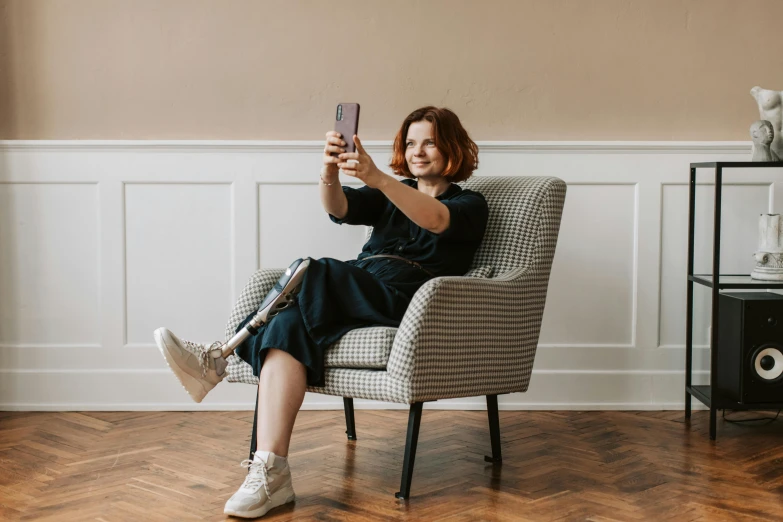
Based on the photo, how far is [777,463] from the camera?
2.34m

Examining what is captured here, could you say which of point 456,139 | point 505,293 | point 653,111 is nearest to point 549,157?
point 653,111

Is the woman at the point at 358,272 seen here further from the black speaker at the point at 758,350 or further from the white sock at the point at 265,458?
the black speaker at the point at 758,350

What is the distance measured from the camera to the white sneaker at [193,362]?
6.37 ft

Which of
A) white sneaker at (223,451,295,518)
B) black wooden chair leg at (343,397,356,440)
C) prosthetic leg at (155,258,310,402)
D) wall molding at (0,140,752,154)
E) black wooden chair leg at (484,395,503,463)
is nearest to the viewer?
white sneaker at (223,451,295,518)

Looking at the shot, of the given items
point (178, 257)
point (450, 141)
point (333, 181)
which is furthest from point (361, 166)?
point (178, 257)

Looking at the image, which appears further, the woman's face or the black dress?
the woman's face

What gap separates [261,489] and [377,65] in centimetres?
164

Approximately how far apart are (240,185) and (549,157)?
1.12 metres

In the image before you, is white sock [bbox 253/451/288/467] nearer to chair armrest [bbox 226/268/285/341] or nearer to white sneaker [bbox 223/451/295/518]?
white sneaker [bbox 223/451/295/518]

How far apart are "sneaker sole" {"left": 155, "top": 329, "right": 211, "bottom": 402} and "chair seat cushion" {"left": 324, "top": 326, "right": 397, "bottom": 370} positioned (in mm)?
319

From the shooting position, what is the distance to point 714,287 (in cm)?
264

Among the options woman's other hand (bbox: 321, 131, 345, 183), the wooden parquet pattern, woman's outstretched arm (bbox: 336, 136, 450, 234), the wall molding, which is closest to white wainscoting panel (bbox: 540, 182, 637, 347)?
the wall molding

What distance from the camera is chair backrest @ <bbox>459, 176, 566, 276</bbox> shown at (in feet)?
7.47

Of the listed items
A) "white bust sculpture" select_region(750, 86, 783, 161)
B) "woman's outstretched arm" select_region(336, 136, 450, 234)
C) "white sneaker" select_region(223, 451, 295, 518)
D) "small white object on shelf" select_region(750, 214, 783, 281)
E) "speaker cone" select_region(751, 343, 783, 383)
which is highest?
"white bust sculpture" select_region(750, 86, 783, 161)
